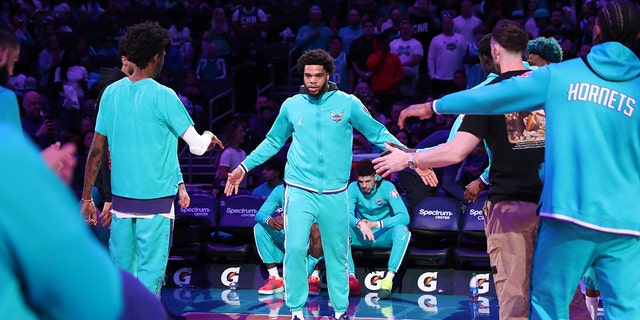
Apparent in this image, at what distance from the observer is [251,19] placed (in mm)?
15617

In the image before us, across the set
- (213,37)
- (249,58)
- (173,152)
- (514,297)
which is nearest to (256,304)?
(173,152)

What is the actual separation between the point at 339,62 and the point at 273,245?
4523 mm

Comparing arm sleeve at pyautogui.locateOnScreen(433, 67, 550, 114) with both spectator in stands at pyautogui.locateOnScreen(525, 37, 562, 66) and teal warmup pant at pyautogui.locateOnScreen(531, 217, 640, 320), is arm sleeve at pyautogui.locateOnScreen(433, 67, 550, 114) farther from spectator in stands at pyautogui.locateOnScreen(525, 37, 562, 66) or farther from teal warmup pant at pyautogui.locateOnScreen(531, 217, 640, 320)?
spectator in stands at pyautogui.locateOnScreen(525, 37, 562, 66)

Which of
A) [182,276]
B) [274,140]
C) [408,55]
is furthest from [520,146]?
[408,55]

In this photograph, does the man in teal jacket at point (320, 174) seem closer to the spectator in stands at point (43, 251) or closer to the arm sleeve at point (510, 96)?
the arm sleeve at point (510, 96)

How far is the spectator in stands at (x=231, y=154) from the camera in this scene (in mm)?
11273

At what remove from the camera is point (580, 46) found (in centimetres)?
1228

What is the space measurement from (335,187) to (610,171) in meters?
3.92

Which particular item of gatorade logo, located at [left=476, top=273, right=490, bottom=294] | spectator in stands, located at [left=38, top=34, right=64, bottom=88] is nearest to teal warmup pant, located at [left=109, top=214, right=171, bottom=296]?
gatorade logo, located at [left=476, top=273, right=490, bottom=294]

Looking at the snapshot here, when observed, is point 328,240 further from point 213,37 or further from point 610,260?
point 213,37

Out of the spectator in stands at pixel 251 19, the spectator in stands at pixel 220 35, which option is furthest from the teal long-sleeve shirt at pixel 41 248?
the spectator in stands at pixel 251 19

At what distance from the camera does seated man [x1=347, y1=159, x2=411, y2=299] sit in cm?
933

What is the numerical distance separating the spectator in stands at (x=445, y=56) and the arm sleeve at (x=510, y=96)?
8.74 meters

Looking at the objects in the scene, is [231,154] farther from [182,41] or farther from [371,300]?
[182,41]
